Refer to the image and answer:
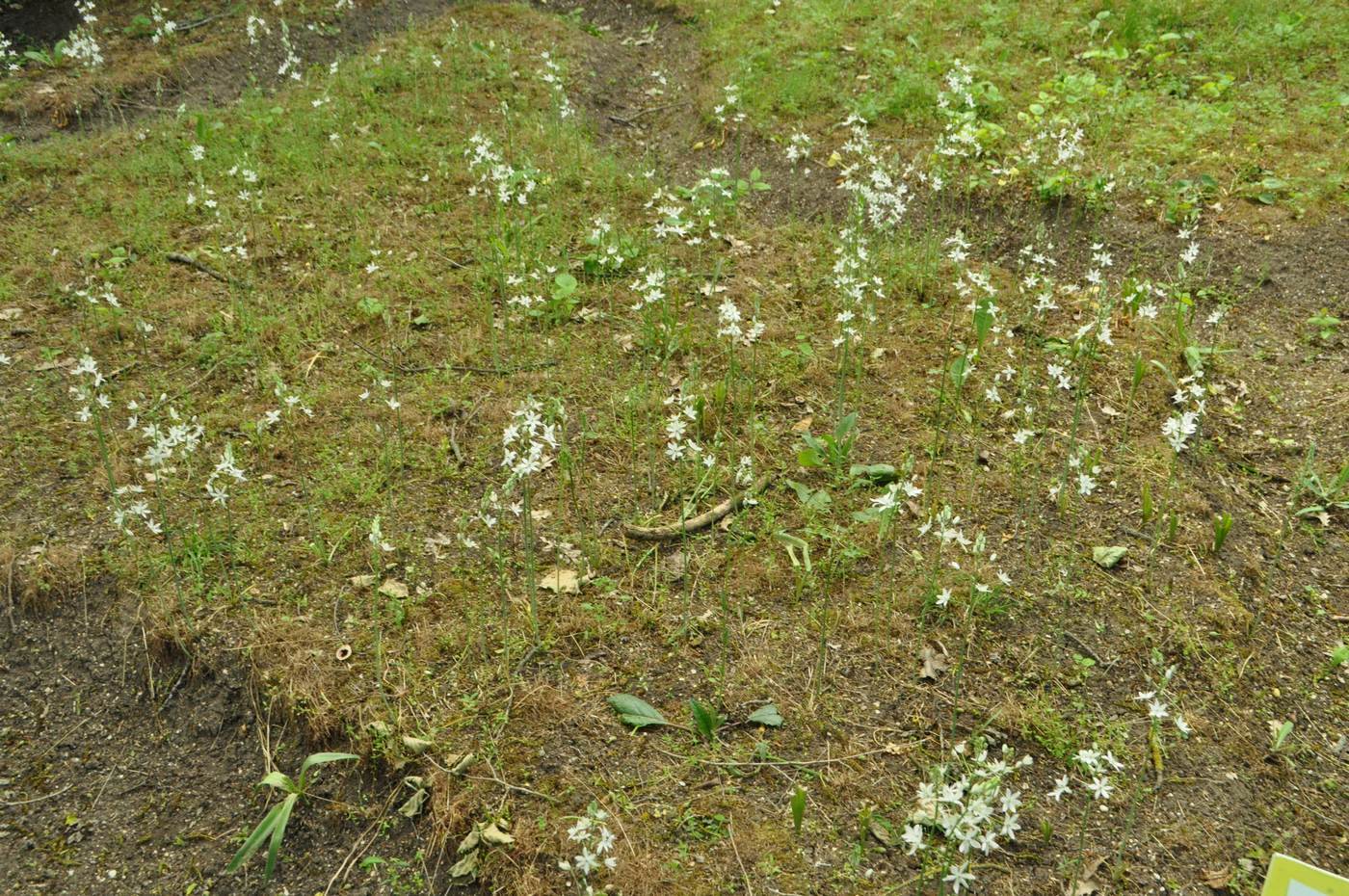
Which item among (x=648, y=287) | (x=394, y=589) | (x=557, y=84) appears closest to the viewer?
(x=394, y=589)

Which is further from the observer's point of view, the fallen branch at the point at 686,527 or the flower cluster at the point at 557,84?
the flower cluster at the point at 557,84

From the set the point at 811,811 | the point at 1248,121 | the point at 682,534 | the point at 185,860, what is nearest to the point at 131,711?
the point at 185,860

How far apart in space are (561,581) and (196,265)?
161 inches

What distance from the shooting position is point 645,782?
3.36 metres

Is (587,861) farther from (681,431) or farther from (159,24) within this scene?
(159,24)

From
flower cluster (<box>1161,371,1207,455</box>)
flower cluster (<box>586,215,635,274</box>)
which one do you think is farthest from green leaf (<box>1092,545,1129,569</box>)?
flower cluster (<box>586,215,635,274</box>)

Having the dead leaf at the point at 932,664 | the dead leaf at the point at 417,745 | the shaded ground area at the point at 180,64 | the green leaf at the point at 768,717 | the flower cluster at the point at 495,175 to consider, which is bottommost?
the dead leaf at the point at 932,664

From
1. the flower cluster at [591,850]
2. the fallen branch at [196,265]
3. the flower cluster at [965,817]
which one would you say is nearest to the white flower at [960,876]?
the flower cluster at [965,817]

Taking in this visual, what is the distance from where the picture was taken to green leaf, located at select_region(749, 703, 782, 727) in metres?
3.54

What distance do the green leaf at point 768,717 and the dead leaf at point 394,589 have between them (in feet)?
5.62

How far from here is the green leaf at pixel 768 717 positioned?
3541mm

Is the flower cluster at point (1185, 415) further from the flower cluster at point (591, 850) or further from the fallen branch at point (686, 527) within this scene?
the flower cluster at point (591, 850)

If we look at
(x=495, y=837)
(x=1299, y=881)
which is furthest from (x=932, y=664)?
(x=495, y=837)

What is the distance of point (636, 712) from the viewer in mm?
3582
